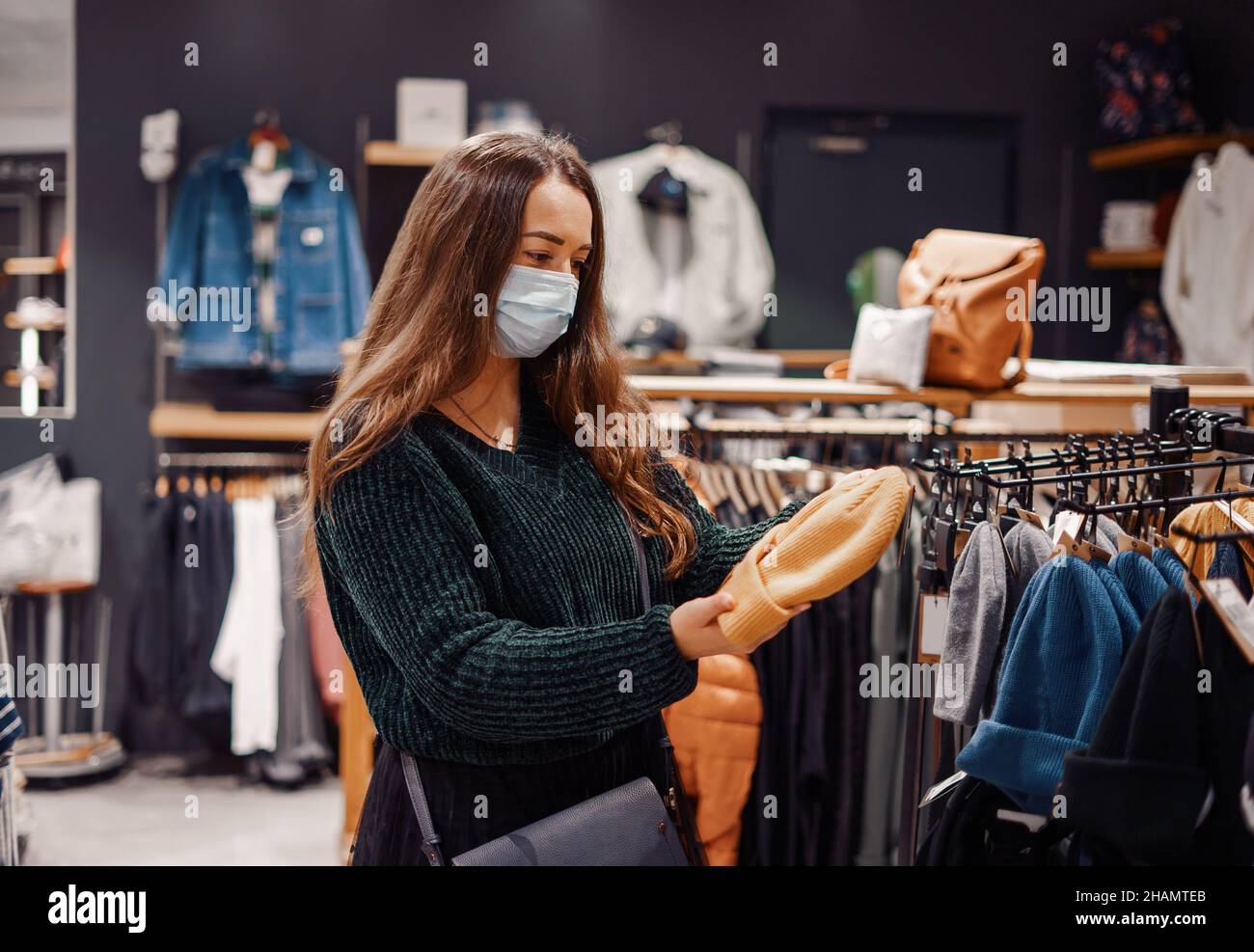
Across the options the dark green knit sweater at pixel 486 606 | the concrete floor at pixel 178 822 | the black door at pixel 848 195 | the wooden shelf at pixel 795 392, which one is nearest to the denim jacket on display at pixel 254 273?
the concrete floor at pixel 178 822

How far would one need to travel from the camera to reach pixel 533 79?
4785mm

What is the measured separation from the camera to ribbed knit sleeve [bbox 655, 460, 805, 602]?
168 cm

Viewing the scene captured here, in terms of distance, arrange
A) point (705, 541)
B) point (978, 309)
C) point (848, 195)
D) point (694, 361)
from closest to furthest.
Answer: point (705, 541), point (978, 309), point (694, 361), point (848, 195)

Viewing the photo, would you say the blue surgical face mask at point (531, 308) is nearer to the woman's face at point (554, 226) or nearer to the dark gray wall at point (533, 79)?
the woman's face at point (554, 226)

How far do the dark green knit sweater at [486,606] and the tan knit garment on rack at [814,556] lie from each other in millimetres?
99

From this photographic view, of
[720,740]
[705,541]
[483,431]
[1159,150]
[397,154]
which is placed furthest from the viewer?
[1159,150]

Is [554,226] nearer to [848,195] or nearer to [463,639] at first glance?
[463,639]

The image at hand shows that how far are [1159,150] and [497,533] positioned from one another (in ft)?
13.5

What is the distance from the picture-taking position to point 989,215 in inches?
198

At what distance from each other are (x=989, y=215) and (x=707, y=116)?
125 centimetres

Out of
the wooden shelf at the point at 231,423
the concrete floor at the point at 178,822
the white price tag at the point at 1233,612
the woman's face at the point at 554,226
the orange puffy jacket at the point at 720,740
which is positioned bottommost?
the concrete floor at the point at 178,822

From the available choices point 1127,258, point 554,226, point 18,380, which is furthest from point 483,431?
point 1127,258

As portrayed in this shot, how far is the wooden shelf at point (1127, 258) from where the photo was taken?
4.75 meters

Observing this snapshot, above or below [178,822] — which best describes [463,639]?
above
